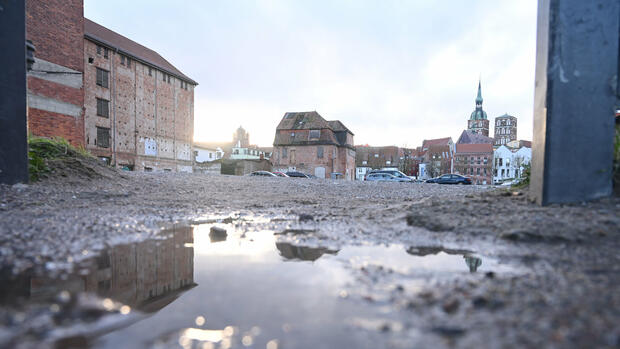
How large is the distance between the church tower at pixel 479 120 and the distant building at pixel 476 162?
44632mm

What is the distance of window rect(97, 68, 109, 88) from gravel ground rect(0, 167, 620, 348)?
28.2 m

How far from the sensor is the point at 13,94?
230 inches

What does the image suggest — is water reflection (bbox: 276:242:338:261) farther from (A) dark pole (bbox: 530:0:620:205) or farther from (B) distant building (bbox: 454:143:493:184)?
(B) distant building (bbox: 454:143:493:184)

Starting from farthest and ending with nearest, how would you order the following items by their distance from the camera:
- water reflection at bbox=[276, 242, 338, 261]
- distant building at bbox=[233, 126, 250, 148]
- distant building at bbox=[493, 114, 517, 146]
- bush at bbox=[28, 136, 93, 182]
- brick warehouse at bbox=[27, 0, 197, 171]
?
distant building at bbox=[493, 114, 517, 146] → distant building at bbox=[233, 126, 250, 148] → brick warehouse at bbox=[27, 0, 197, 171] → bush at bbox=[28, 136, 93, 182] → water reflection at bbox=[276, 242, 338, 261]

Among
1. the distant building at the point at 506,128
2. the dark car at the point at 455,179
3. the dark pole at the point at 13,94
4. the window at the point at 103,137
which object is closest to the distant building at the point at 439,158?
the dark car at the point at 455,179

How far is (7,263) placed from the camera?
207 cm

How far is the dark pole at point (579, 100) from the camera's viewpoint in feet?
11.3

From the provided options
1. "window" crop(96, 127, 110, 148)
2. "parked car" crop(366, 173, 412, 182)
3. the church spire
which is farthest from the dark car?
the church spire

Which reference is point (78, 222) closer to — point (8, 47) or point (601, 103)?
point (8, 47)

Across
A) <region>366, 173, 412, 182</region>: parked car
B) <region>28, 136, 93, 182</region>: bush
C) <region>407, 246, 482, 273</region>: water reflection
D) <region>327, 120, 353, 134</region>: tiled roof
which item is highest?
<region>327, 120, 353, 134</region>: tiled roof

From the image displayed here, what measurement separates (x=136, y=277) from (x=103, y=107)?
1291 inches

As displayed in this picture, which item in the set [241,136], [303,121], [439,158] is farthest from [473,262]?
[241,136]

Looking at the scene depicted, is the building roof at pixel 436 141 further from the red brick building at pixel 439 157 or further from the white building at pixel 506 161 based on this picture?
the white building at pixel 506 161

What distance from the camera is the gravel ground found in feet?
4.19
